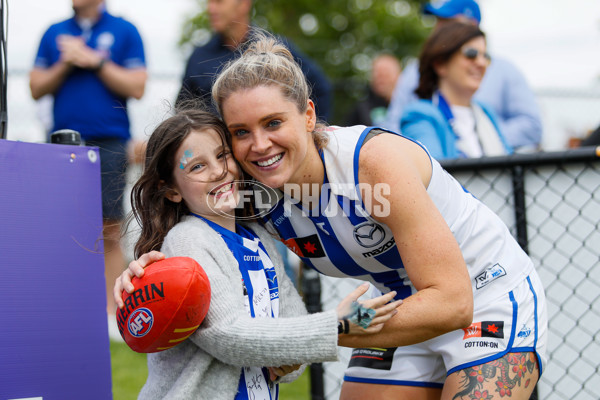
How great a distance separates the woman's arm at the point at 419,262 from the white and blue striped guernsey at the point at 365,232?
130 millimetres

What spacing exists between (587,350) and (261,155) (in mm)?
2024

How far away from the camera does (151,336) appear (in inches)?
75.6

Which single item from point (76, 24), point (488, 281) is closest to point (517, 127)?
point (488, 281)

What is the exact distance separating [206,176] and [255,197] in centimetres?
26

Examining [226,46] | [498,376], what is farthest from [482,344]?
[226,46]

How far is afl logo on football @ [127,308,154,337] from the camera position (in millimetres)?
1905

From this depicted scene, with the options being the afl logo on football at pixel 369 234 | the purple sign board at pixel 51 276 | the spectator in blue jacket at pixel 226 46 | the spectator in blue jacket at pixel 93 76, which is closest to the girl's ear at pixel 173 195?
the purple sign board at pixel 51 276

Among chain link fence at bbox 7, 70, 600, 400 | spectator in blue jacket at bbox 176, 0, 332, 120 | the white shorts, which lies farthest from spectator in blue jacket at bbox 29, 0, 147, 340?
the white shorts

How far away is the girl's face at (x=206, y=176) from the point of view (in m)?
2.27

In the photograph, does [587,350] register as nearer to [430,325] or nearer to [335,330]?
[430,325]

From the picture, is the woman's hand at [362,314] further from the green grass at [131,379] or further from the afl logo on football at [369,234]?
the green grass at [131,379]

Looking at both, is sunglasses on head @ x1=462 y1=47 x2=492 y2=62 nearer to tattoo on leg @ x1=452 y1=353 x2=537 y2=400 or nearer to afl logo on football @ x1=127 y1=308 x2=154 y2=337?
tattoo on leg @ x1=452 y1=353 x2=537 y2=400

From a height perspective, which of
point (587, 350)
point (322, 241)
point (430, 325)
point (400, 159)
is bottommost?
point (587, 350)

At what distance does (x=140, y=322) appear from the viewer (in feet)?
6.29
